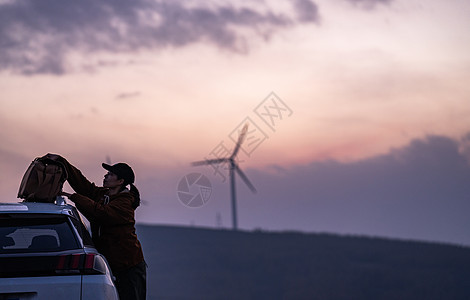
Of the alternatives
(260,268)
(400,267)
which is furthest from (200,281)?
(400,267)

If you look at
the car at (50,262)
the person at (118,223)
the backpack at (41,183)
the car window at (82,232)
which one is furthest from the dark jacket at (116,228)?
the car at (50,262)

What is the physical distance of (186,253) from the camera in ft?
382

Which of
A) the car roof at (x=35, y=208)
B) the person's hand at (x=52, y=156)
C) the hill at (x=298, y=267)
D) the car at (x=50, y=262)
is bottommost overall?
the car at (x=50, y=262)

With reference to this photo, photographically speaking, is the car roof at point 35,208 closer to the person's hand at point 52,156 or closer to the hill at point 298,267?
the person's hand at point 52,156

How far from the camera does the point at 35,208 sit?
7090 mm

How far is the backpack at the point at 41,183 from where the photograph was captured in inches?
315

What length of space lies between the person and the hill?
72531mm

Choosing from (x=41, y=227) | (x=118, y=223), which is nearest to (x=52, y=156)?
(x=118, y=223)

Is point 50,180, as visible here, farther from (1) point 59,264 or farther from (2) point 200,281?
(2) point 200,281

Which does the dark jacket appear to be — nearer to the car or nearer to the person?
the person

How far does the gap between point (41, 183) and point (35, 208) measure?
0.98m

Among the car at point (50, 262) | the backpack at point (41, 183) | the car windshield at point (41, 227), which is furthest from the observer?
the backpack at point (41, 183)

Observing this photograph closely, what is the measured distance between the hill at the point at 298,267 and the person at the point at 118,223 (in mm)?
72531

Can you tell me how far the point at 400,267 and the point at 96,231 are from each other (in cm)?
9484
